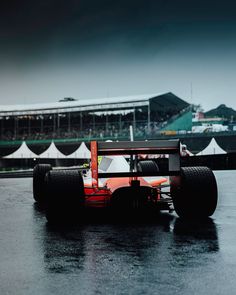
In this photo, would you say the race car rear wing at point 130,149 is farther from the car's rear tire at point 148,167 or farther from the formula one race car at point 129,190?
the car's rear tire at point 148,167

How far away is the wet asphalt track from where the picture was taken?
11.3 feet

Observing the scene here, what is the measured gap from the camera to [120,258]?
438 centimetres

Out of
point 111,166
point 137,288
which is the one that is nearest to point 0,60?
point 111,166

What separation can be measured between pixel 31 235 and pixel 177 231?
196cm

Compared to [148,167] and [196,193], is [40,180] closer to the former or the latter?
[148,167]

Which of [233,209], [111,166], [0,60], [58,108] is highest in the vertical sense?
[0,60]

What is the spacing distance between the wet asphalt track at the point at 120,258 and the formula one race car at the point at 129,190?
30 centimetres

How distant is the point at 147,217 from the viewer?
725 centimetres

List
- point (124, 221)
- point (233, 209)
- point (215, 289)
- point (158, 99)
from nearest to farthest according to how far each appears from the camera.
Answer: point (215, 289), point (124, 221), point (233, 209), point (158, 99)

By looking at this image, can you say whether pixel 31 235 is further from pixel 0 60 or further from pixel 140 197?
pixel 0 60

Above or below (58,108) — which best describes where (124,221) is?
below

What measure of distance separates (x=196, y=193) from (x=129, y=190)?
1053mm

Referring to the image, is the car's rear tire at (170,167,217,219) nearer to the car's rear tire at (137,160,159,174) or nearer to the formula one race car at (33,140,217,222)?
the formula one race car at (33,140,217,222)

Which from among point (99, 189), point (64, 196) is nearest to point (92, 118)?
point (99, 189)
